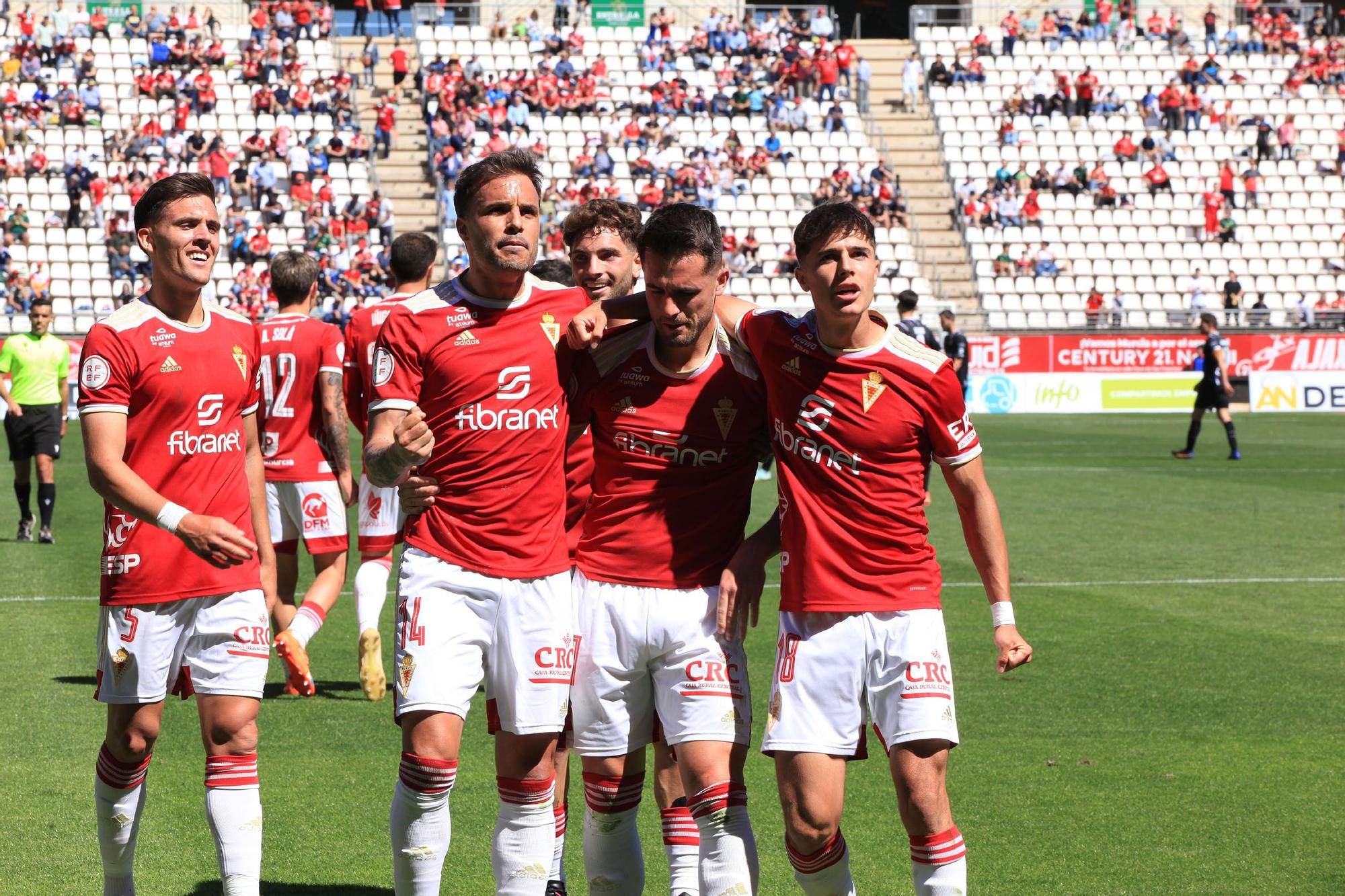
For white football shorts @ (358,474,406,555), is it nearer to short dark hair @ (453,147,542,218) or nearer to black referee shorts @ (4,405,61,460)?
short dark hair @ (453,147,542,218)

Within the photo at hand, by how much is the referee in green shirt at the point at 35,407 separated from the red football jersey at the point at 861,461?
11455 millimetres

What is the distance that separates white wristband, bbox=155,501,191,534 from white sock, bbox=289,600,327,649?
11.8 feet

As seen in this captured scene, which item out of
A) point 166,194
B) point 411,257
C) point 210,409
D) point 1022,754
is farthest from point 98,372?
point 1022,754

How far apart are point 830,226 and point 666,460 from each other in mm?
899

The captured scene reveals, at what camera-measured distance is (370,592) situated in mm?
8312

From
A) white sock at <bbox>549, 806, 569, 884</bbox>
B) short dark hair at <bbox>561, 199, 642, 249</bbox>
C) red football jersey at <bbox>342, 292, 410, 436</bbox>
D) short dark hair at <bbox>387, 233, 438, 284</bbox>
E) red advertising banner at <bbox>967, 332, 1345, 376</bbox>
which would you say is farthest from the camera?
red advertising banner at <bbox>967, 332, 1345, 376</bbox>

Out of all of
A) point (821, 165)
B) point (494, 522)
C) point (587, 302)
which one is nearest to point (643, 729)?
point (494, 522)

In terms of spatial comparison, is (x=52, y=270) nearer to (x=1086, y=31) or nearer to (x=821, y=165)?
(x=821, y=165)

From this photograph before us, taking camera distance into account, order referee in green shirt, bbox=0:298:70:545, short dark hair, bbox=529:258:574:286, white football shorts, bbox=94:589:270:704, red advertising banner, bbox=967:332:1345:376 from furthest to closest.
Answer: red advertising banner, bbox=967:332:1345:376, referee in green shirt, bbox=0:298:70:545, short dark hair, bbox=529:258:574:286, white football shorts, bbox=94:589:270:704

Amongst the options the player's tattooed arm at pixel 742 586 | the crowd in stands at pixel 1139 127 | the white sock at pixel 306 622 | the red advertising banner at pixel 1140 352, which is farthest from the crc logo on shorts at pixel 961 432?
the crowd in stands at pixel 1139 127

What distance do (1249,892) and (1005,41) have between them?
4272 cm

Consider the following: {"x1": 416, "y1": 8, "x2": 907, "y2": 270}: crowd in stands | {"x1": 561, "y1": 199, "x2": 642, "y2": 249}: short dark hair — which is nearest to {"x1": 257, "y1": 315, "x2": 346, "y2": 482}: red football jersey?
{"x1": 561, "y1": 199, "x2": 642, "y2": 249}: short dark hair

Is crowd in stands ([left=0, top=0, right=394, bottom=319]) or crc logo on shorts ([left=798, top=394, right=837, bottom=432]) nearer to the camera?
crc logo on shorts ([left=798, top=394, right=837, bottom=432])

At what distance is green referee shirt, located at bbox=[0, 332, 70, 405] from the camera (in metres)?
14.6
